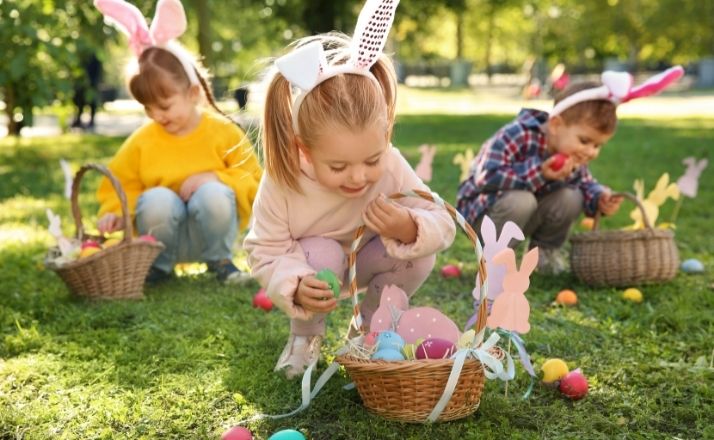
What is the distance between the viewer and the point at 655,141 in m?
9.30

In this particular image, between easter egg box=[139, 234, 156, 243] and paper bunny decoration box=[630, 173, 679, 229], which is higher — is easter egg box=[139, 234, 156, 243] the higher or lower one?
the lower one

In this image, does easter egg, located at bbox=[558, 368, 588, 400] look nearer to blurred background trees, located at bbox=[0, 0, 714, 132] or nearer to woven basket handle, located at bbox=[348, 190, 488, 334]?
woven basket handle, located at bbox=[348, 190, 488, 334]

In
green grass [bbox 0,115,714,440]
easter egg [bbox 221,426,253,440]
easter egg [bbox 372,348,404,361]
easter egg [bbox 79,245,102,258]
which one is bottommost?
green grass [bbox 0,115,714,440]

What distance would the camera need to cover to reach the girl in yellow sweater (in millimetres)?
3572

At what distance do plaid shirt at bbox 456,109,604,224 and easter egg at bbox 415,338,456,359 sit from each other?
1.61 metres

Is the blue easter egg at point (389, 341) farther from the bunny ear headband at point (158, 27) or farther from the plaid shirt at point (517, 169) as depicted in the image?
the bunny ear headband at point (158, 27)

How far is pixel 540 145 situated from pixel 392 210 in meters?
1.66

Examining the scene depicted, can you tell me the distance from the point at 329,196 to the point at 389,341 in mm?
540

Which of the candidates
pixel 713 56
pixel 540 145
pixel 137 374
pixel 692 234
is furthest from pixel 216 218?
pixel 713 56

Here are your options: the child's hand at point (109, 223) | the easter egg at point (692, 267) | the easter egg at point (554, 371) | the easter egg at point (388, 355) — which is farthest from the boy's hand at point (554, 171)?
the child's hand at point (109, 223)

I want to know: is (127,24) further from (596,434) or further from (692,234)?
(692,234)

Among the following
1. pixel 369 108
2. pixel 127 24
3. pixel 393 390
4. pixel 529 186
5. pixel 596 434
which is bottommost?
pixel 596 434

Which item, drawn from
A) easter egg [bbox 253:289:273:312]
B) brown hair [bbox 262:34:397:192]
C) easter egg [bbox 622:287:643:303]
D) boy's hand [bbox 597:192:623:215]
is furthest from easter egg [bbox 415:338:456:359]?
boy's hand [bbox 597:192:623:215]

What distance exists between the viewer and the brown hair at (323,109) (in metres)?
2.19
